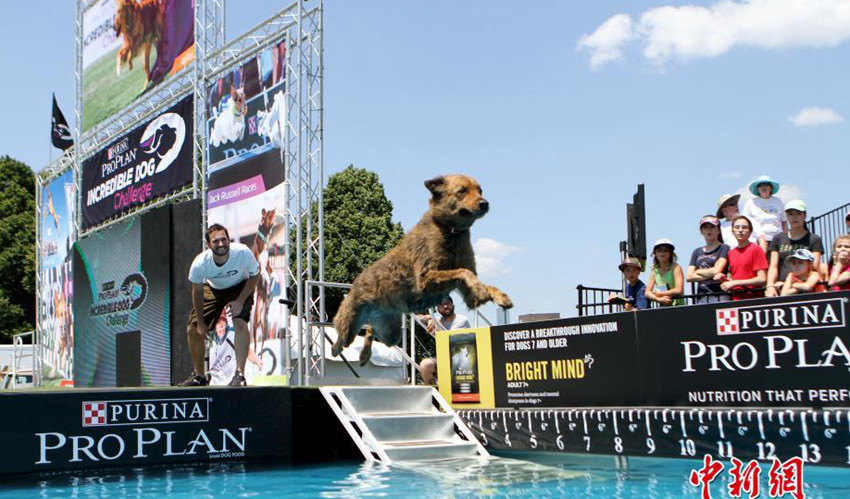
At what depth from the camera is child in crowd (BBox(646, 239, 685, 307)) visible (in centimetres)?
801

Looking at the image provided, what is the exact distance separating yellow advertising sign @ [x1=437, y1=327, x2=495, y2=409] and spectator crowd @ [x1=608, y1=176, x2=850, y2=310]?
1.62 metres

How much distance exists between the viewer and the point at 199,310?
320 inches

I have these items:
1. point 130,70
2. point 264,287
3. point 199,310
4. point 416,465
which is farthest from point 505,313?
point 130,70

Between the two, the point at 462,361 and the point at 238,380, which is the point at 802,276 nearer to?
the point at 462,361

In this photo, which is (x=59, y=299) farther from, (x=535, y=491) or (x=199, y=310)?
(x=535, y=491)

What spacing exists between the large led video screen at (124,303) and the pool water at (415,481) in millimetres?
9497

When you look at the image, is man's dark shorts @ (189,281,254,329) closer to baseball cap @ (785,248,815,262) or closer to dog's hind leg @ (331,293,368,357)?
dog's hind leg @ (331,293,368,357)

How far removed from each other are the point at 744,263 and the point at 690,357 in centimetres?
111

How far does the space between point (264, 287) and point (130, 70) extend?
8267 millimetres

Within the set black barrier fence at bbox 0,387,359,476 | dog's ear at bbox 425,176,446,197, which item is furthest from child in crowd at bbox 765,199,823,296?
black barrier fence at bbox 0,387,359,476

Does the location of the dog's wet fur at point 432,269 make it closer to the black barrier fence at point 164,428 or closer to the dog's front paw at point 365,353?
the dog's front paw at point 365,353

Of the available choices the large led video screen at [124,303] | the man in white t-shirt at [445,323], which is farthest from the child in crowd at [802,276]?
the large led video screen at [124,303]

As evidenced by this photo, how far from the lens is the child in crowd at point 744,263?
7.43 m

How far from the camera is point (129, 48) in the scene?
1947cm
